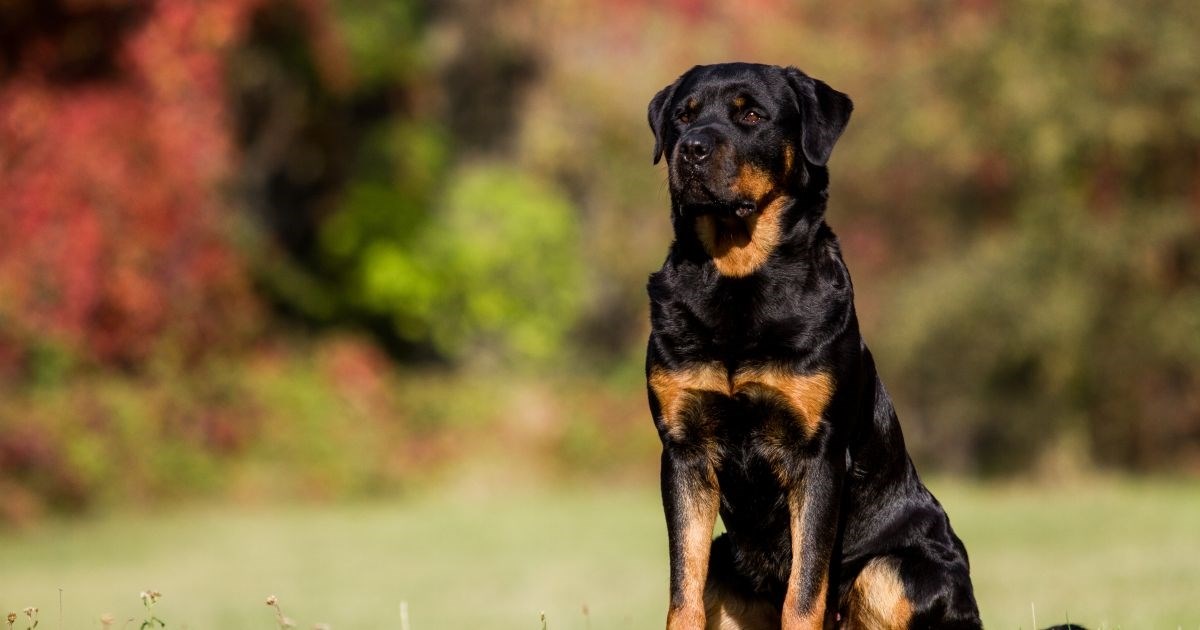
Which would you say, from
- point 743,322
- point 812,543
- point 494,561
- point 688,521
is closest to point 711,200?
point 743,322

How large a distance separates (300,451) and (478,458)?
10.4ft

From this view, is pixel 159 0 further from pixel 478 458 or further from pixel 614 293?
pixel 614 293

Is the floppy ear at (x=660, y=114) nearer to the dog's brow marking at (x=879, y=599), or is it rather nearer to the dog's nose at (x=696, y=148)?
the dog's nose at (x=696, y=148)

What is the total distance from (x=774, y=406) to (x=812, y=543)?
0.43m

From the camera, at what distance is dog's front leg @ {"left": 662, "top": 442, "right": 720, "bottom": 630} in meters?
4.43

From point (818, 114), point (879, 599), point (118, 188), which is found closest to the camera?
point (879, 599)

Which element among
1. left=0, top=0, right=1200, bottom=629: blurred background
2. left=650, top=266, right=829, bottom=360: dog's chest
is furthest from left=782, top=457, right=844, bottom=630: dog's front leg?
left=0, top=0, right=1200, bottom=629: blurred background

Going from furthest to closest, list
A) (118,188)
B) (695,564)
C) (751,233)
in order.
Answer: (118,188), (751,233), (695,564)

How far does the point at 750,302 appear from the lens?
4543 millimetres

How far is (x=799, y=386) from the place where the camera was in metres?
4.39

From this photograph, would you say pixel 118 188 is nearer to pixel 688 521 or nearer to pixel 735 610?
pixel 735 610

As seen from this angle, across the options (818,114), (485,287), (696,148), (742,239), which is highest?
(485,287)

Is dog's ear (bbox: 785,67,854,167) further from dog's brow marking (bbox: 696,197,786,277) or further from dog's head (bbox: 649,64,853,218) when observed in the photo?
dog's brow marking (bbox: 696,197,786,277)

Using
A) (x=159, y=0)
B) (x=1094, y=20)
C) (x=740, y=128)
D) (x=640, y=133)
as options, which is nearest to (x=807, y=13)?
(x=640, y=133)
